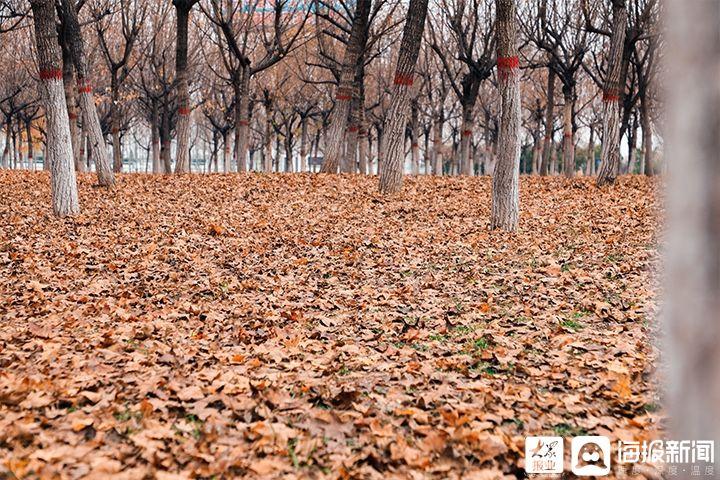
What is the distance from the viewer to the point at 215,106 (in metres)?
32.8

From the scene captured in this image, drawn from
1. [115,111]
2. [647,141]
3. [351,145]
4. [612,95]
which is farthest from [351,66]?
[647,141]

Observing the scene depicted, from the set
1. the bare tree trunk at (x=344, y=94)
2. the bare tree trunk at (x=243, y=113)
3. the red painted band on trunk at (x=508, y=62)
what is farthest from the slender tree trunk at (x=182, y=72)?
the red painted band on trunk at (x=508, y=62)

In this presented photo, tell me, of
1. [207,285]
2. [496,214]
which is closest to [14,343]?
[207,285]

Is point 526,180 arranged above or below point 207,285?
above

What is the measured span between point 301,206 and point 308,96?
22.3m

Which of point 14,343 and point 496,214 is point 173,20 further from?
point 14,343

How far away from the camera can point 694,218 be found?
1209 mm

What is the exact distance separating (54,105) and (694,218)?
10894 millimetres

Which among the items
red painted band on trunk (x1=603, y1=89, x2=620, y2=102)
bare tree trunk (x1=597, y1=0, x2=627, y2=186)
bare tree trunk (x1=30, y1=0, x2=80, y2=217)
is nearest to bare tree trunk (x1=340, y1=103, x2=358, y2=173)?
bare tree trunk (x1=597, y1=0, x2=627, y2=186)

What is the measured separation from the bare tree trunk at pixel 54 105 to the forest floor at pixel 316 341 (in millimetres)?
610

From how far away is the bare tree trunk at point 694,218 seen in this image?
1.19 meters

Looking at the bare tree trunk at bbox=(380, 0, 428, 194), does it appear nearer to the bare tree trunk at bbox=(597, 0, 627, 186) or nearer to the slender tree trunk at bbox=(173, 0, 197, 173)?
the bare tree trunk at bbox=(597, 0, 627, 186)

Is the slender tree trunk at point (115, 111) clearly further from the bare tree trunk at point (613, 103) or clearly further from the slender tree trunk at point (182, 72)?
the bare tree trunk at point (613, 103)

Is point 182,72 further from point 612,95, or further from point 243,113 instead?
point 612,95
